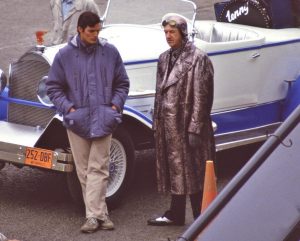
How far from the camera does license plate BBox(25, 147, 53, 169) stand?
711cm

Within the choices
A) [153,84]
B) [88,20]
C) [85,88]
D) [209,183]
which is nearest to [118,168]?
[153,84]

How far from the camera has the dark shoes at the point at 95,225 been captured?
6902 millimetres

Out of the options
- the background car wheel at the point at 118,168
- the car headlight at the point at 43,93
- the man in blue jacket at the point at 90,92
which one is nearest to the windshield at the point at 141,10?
the car headlight at the point at 43,93

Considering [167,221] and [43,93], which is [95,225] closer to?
[167,221]

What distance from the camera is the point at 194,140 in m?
6.59

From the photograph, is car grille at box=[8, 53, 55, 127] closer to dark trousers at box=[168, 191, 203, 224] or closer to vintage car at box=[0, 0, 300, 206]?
vintage car at box=[0, 0, 300, 206]

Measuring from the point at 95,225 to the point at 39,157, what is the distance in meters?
0.76

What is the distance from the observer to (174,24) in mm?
6477

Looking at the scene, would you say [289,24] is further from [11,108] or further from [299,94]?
[11,108]

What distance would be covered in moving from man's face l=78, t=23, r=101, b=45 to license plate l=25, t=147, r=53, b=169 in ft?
3.34

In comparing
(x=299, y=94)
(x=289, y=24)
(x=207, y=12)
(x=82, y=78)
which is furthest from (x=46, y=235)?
(x=207, y=12)

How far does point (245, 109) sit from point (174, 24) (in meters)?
2.34

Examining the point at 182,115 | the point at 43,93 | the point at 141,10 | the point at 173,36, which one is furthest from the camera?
the point at 141,10

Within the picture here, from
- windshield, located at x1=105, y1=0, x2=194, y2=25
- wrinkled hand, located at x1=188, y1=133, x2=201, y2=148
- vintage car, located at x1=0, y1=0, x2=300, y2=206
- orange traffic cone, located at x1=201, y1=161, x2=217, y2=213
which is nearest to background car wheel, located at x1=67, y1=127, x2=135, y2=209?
vintage car, located at x1=0, y1=0, x2=300, y2=206
